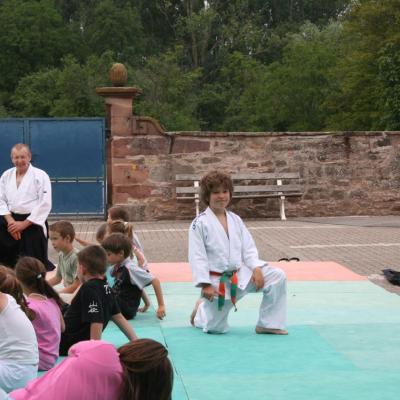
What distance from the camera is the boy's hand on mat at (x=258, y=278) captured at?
7297 millimetres

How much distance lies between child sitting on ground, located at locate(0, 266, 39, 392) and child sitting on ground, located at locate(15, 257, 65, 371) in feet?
2.94

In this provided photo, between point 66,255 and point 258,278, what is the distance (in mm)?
1675

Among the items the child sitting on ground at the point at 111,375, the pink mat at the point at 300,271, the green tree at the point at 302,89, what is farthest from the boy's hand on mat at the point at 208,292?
the green tree at the point at 302,89

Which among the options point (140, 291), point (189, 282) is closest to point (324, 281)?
point (189, 282)

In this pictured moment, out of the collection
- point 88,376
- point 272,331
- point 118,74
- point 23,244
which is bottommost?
point 272,331

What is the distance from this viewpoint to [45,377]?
3.63 metres

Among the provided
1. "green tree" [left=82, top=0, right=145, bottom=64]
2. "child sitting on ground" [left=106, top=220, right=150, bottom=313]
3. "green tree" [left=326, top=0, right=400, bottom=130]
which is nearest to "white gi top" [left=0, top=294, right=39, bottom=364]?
"child sitting on ground" [left=106, top=220, right=150, bottom=313]

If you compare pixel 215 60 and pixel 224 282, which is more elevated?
pixel 215 60

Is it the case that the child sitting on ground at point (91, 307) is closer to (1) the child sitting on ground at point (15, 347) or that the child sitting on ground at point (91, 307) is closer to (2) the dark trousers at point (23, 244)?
(1) the child sitting on ground at point (15, 347)

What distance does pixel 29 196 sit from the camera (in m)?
9.93

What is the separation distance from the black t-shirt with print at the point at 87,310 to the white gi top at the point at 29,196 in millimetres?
3445

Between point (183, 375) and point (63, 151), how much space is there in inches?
525

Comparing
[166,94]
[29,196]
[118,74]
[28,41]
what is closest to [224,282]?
[29,196]

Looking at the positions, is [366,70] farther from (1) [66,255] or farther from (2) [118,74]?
(1) [66,255]
